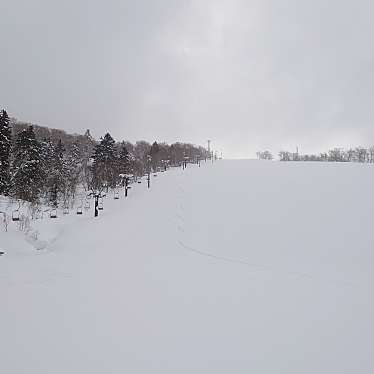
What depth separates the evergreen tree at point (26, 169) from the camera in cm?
4100

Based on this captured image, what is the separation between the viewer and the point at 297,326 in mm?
9289

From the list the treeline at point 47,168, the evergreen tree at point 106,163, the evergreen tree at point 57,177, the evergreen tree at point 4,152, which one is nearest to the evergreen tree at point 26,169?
the treeline at point 47,168

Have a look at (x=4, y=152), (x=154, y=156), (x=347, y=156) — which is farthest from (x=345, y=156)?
(x=4, y=152)

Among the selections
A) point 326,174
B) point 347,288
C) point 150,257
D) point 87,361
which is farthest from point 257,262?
point 326,174

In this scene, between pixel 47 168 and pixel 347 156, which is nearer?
pixel 47 168

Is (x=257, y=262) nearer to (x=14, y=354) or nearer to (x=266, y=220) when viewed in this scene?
(x=266, y=220)

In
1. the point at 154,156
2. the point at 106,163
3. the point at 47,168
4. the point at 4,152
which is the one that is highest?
the point at 154,156

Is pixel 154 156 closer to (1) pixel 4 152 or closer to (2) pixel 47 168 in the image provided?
(2) pixel 47 168

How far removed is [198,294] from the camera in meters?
11.6

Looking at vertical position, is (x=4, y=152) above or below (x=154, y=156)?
below

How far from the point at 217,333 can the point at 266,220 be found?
17.1 metres

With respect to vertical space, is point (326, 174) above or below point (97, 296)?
above

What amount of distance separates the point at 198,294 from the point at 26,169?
38.8 metres

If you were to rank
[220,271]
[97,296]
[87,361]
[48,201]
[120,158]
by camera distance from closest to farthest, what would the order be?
[87,361] < [97,296] < [220,271] < [48,201] < [120,158]
